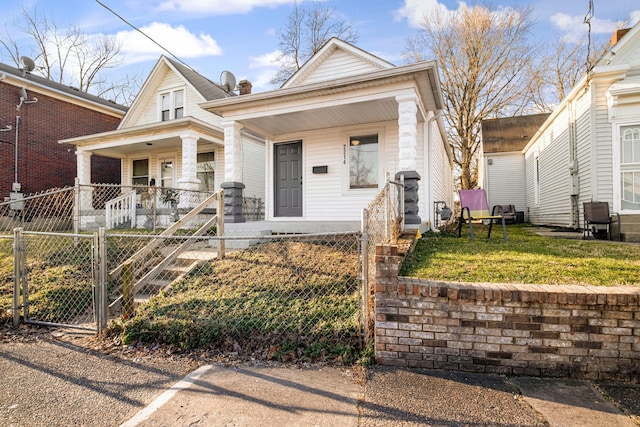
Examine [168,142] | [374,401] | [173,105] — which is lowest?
[374,401]

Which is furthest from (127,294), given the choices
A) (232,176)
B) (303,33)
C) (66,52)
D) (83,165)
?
(66,52)

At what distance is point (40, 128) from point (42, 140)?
0.44 metres

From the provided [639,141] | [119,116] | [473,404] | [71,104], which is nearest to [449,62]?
[639,141]

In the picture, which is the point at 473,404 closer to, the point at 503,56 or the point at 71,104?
the point at 71,104

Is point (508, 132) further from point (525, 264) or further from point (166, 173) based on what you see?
point (166, 173)

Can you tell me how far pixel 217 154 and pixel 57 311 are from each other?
26.8 feet

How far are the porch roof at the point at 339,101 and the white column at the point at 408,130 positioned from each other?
A: 152 millimetres

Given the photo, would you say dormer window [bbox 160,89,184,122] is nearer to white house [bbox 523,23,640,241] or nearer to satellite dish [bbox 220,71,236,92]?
satellite dish [bbox 220,71,236,92]

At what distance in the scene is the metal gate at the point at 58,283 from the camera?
3723 millimetres

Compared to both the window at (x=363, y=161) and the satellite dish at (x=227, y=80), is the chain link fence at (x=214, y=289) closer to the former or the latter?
the window at (x=363, y=161)

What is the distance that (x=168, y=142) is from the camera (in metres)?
11.3

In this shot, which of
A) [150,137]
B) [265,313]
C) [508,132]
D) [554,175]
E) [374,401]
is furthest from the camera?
[508,132]

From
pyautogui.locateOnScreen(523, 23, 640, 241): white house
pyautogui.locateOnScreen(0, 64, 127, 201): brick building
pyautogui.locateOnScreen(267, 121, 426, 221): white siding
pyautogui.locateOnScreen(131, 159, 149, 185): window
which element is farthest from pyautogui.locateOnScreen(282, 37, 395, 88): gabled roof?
pyautogui.locateOnScreen(0, 64, 127, 201): brick building

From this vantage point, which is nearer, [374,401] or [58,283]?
[374,401]
